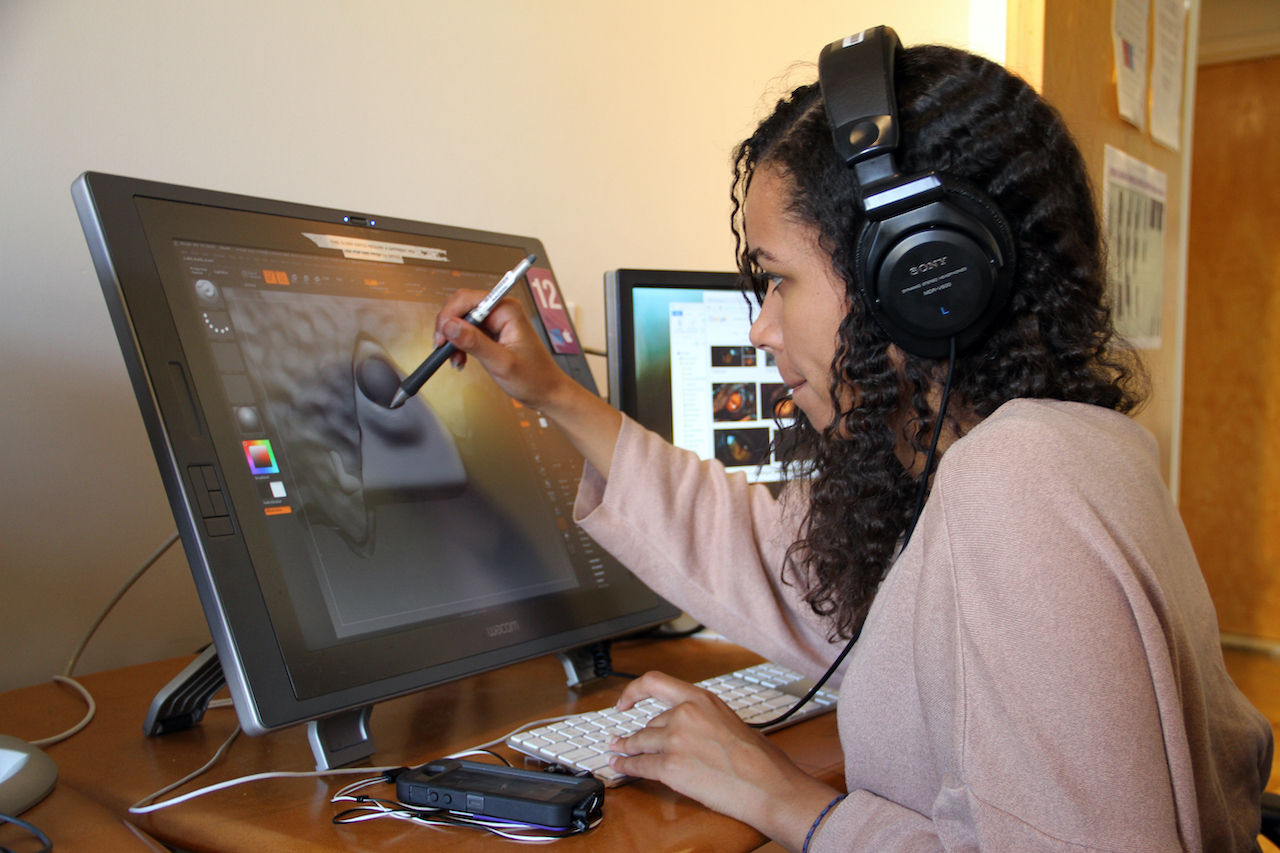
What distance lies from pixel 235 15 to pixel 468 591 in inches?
28.5

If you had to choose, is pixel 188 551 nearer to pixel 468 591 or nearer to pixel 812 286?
pixel 468 591

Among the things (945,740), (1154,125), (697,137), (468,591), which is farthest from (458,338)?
(1154,125)

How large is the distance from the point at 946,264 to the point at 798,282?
13cm

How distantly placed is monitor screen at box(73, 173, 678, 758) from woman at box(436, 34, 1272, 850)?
83 mm

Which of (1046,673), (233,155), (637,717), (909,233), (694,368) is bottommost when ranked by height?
(637,717)

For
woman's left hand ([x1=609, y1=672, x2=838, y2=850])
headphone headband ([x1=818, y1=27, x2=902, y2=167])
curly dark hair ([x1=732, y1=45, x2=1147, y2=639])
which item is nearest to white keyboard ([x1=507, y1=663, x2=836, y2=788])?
woman's left hand ([x1=609, y1=672, x2=838, y2=850])

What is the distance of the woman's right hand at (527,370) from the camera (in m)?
0.80

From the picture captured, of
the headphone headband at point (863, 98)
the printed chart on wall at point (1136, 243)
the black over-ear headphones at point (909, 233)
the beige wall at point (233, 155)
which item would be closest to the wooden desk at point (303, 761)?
the beige wall at point (233, 155)

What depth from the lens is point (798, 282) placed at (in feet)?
2.25

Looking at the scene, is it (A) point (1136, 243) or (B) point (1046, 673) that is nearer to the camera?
(B) point (1046, 673)

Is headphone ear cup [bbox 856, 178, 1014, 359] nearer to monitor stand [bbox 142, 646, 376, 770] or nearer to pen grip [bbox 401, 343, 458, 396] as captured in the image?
pen grip [bbox 401, 343, 458, 396]

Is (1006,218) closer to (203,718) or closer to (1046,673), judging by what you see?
(1046,673)

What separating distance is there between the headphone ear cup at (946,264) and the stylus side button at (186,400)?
0.52 metres

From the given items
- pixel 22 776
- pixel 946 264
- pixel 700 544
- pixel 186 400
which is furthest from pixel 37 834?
pixel 946 264
